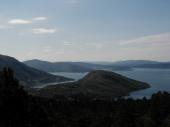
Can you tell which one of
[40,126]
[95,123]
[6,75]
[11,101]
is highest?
[6,75]

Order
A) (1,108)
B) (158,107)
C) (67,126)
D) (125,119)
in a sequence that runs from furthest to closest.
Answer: (158,107), (125,119), (67,126), (1,108)

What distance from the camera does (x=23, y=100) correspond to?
34.0 m

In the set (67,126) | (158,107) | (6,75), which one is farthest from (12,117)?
(158,107)

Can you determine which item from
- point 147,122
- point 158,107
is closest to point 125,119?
point 147,122

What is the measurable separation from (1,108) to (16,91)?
208 centimetres

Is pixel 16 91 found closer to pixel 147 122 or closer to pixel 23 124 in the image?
pixel 23 124

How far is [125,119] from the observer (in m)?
72.2

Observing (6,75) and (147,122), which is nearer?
(6,75)

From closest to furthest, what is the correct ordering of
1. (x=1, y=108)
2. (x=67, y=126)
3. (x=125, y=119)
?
1. (x=1, y=108)
2. (x=67, y=126)
3. (x=125, y=119)

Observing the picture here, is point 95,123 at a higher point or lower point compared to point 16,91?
lower

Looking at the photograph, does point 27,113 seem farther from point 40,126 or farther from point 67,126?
point 67,126

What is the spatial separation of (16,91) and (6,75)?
2081 mm

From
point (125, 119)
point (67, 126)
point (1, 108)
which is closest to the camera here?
point (1, 108)

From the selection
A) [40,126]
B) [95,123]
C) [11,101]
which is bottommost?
[95,123]
